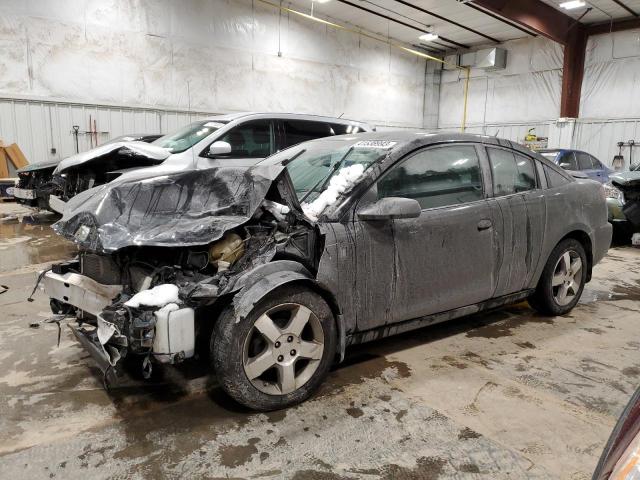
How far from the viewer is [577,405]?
2684mm

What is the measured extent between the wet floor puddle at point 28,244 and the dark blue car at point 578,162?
9736 millimetres

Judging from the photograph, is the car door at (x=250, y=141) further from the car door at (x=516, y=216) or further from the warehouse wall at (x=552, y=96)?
the warehouse wall at (x=552, y=96)

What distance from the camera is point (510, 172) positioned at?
3613 mm

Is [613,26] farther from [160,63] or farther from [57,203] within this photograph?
[57,203]

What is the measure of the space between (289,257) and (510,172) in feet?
6.51

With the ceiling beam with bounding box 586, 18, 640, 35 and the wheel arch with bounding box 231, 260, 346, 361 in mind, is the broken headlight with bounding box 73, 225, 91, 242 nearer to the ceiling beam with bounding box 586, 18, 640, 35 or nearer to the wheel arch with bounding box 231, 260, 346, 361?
the wheel arch with bounding box 231, 260, 346, 361

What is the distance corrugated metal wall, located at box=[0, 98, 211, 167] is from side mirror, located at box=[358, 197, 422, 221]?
11034 mm

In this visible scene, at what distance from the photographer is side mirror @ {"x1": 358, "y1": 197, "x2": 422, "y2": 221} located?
8.89ft

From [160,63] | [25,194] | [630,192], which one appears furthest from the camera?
[160,63]

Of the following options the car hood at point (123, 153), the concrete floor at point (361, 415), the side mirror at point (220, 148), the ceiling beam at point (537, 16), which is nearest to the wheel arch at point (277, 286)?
the concrete floor at point (361, 415)

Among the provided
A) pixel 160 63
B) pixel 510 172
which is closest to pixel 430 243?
pixel 510 172

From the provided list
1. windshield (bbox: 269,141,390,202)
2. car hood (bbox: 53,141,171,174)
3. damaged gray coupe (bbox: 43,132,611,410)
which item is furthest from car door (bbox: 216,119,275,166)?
damaged gray coupe (bbox: 43,132,611,410)

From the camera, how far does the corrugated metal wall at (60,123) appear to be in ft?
36.0

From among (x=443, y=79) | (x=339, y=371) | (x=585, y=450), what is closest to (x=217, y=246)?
(x=339, y=371)
